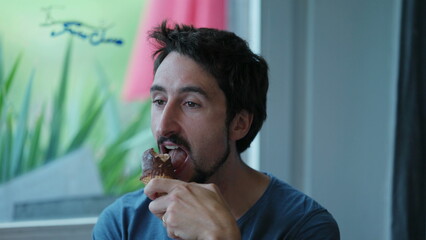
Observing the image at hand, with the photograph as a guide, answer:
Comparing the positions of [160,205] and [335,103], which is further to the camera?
[335,103]

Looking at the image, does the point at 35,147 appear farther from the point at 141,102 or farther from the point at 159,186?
the point at 159,186

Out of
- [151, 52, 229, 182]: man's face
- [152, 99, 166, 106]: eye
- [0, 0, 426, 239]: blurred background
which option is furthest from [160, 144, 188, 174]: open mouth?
[0, 0, 426, 239]: blurred background

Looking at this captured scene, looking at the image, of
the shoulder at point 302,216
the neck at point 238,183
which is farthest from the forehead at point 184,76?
the shoulder at point 302,216

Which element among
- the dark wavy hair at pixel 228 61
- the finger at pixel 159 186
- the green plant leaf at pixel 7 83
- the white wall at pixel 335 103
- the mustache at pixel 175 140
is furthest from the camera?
the white wall at pixel 335 103

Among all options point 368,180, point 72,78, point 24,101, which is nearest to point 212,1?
point 72,78

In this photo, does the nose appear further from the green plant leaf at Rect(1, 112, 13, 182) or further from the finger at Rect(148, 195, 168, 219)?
the green plant leaf at Rect(1, 112, 13, 182)

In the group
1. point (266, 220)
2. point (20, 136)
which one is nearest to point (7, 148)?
point (20, 136)

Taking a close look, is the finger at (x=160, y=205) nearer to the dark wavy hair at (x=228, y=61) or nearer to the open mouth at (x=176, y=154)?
the open mouth at (x=176, y=154)
